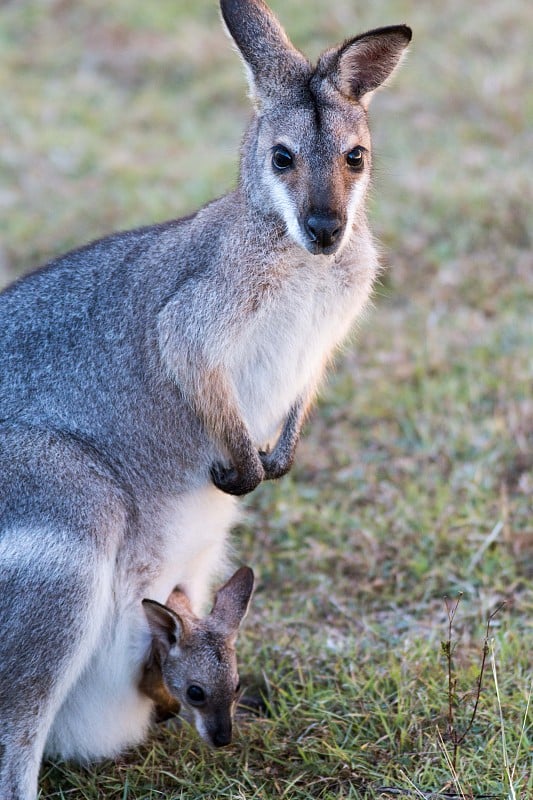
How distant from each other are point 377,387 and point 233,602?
206 centimetres

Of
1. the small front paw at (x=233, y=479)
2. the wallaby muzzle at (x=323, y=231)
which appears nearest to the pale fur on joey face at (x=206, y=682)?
the small front paw at (x=233, y=479)

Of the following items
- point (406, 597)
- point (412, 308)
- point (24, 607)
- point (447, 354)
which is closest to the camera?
point (24, 607)

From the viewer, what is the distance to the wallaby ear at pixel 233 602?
3.37 metres

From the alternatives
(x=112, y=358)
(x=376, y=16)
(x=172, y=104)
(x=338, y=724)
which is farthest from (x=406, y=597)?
(x=376, y=16)

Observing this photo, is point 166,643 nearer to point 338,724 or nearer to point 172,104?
point 338,724

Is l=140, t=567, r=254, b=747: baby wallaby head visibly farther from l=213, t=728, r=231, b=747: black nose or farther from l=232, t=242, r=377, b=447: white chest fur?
l=232, t=242, r=377, b=447: white chest fur

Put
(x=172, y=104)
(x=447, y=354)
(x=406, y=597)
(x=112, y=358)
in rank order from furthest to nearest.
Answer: (x=172, y=104), (x=447, y=354), (x=406, y=597), (x=112, y=358)

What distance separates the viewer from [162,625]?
3.26 m

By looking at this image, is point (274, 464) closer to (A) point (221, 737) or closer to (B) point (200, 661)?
(B) point (200, 661)

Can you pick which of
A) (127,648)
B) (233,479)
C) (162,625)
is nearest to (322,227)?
(233,479)

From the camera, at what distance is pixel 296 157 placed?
3.18m

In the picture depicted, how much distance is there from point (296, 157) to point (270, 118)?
0.71 ft

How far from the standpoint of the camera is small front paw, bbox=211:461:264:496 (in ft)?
11.3

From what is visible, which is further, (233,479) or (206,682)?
(233,479)
